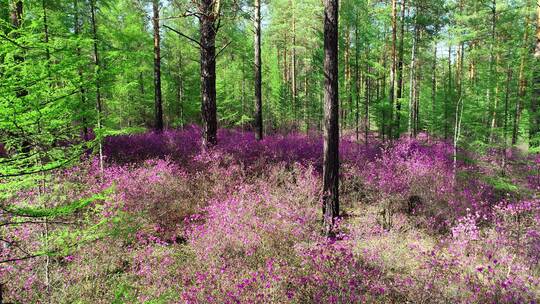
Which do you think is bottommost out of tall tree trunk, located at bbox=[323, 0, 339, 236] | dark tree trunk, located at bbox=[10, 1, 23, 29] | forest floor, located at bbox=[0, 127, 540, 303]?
forest floor, located at bbox=[0, 127, 540, 303]

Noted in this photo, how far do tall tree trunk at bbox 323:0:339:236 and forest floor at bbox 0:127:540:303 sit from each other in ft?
1.01

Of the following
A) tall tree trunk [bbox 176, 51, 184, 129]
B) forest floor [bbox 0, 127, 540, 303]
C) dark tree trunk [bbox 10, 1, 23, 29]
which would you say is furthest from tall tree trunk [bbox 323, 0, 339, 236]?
tall tree trunk [bbox 176, 51, 184, 129]

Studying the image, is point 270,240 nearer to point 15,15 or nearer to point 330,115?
point 330,115

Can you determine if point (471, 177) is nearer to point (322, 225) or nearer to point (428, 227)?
point (428, 227)

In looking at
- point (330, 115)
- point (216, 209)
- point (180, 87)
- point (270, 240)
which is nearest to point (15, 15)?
point (216, 209)

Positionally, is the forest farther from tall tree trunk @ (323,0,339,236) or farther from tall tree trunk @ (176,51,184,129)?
tall tree trunk @ (176,51,184,129)

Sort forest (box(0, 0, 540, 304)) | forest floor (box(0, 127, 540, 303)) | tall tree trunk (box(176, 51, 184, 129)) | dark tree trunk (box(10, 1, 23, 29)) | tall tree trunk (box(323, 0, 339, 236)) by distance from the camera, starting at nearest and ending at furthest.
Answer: forest (box(0, 0, 540, 304)) < forest floor (box(0, 127, 540, 303)) < tall tree trunk (box(323, 0, 339, 236)) < dark tree trunk (box(10, 1, 23, 29)) < tall tree trunk (box(176, 51, 184, 129))

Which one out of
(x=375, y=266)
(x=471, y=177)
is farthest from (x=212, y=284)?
(x=471, y=177)

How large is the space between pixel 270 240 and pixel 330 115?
284cm

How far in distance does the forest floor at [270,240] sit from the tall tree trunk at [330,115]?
0.31m

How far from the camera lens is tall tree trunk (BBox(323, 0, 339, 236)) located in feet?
19.8

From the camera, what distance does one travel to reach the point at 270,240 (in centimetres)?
527

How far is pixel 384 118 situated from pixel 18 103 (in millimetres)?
16233

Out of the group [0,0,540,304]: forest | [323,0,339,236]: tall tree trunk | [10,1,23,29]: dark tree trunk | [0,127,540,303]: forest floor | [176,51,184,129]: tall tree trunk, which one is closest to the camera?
[0,0,540,304]: forest
